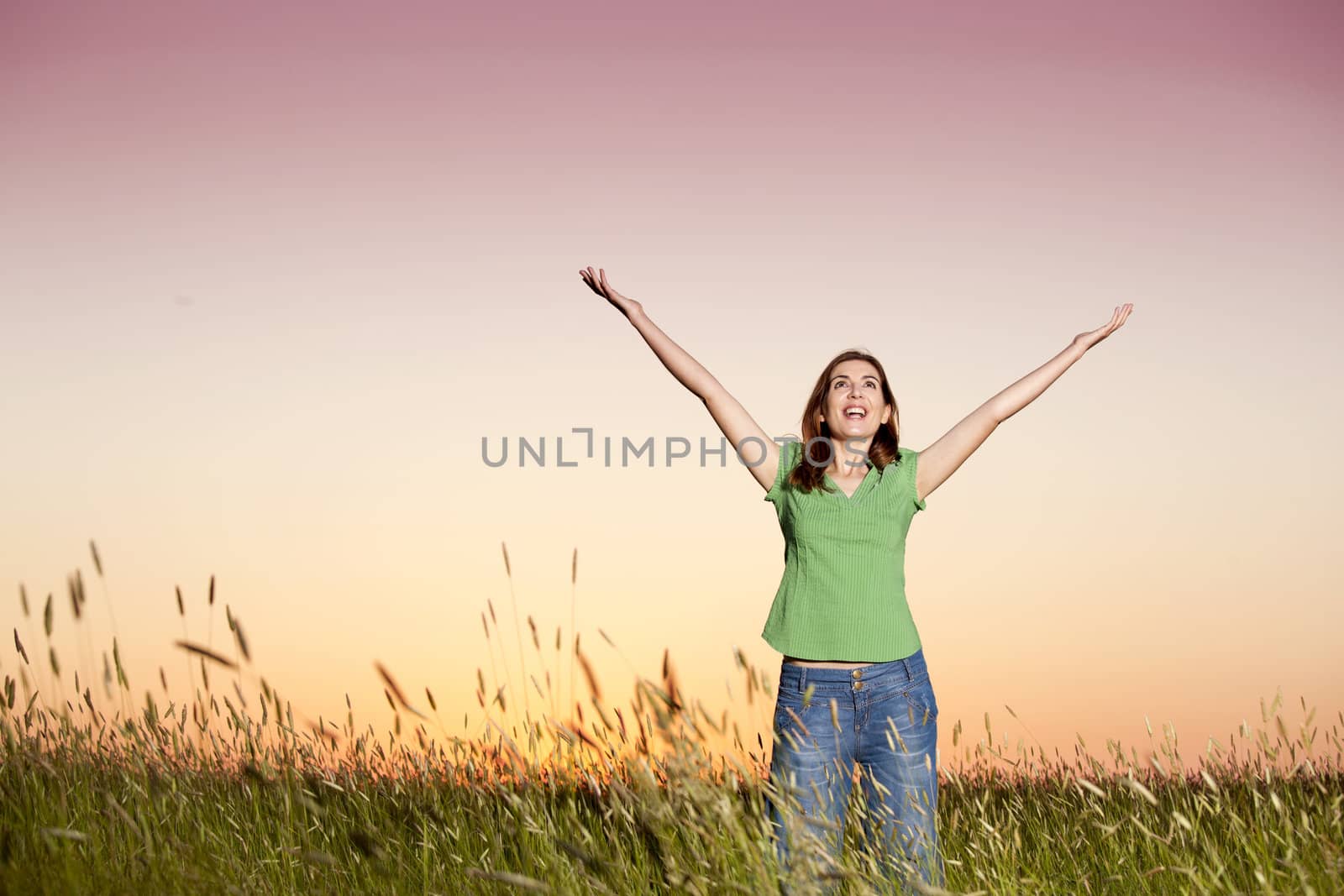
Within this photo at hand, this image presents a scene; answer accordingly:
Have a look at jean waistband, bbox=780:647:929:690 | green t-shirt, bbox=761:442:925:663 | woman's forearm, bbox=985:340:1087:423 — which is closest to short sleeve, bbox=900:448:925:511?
green t-shirt, bbox=761:442:925:663

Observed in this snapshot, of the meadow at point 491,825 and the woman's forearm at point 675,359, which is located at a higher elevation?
the woman's forearm at point 675,359

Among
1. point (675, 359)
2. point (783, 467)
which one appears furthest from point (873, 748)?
point (675, 359)

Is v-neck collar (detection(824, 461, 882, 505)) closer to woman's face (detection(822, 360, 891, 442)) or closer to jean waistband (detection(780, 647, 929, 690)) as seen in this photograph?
woman's face (detection(822, 360, 891, 442))

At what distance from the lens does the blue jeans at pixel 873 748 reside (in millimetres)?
3285

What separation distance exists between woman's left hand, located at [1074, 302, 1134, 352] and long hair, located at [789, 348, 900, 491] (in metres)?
0.84

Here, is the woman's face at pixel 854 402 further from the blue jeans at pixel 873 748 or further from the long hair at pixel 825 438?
the blue jeans at pixel 873 748

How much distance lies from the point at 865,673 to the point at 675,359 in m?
1.38

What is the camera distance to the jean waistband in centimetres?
345

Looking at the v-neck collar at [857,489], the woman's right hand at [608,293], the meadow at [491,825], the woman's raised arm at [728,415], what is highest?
the woman's right hand at [608,293]

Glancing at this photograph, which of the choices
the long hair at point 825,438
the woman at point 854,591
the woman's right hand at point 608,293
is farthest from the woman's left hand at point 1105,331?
the woman's right hand at point 608,293

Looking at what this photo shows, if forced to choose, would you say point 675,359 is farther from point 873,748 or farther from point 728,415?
point 873,748

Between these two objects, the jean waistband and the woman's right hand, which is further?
the woman's right hand

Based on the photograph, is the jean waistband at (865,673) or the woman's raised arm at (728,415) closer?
the jean waistband at (865,673)

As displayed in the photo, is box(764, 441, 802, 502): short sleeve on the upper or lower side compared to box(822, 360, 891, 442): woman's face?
lower
